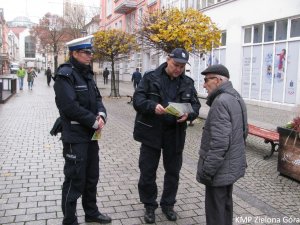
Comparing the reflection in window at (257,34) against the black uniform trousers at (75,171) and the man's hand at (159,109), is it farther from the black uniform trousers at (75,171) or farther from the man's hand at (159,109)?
the black uniform trousers at (75,171)

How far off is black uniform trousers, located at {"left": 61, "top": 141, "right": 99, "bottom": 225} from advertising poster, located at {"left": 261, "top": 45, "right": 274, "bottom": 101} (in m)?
13.2

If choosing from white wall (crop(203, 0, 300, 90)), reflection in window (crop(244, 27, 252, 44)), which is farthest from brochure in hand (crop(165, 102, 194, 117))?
reflection in window (crop(244, 27, 252, 44))

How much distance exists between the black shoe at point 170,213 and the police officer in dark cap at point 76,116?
3.29 ft

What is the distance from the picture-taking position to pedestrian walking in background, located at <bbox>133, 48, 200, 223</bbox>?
4.05 m

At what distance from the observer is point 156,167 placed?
166 inches

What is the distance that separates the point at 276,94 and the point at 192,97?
12.3 metres

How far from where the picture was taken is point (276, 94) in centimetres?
1556

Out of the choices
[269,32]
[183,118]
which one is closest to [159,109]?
[183,118]

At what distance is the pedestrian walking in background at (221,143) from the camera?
10.4 ft

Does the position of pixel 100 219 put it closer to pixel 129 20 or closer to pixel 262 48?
pixel 262 48

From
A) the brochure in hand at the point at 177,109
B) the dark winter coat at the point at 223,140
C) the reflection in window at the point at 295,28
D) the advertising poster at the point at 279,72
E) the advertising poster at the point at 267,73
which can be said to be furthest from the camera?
the advertising poster at the point at 267,73

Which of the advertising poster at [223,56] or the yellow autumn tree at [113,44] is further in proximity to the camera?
the yellow autumn tree at [113,44]

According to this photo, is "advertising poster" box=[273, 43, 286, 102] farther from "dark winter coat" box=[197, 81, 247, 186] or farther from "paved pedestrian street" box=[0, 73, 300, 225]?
"dark winter coat" box=[197, 81, 247, 186]

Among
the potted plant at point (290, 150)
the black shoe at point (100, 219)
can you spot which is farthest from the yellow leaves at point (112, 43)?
the black shoe at point (100, 219)
